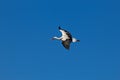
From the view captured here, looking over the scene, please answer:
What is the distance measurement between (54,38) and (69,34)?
13.7 feet

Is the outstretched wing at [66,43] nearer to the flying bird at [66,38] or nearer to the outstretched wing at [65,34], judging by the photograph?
the flying bird at [66,38]

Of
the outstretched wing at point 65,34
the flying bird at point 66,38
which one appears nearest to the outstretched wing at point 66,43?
the flying bird at point 66,38

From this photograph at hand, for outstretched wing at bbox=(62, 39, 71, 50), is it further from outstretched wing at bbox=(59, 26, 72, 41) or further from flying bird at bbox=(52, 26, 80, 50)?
outstretched wing at bbox=(59, 26, 72, 41)

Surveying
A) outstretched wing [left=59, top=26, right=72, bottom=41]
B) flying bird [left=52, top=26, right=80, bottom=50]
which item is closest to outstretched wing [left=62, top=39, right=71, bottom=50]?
flying bird [left=52, top=26, right=80, bottom=50]

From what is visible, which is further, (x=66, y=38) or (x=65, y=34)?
(x=66, y=38)

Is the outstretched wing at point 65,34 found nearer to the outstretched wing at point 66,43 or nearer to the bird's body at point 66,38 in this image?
the bird's body at point 66,38

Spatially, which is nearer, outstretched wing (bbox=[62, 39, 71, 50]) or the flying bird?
the flying bird

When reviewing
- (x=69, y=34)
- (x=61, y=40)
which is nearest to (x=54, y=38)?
(x=61, y=40)

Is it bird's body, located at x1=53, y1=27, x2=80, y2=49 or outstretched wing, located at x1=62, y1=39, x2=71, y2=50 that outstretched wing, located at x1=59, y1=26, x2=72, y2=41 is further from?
outstretched wing, located at x1=62, y1=39, x2=71, y2=50

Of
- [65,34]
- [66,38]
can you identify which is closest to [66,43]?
[66,38]

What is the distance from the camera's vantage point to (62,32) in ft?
97.8

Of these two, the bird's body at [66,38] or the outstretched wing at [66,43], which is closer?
the bird's body at [66,38]

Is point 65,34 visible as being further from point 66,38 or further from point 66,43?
point 66,43

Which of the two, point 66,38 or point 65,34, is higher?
point 65,34
